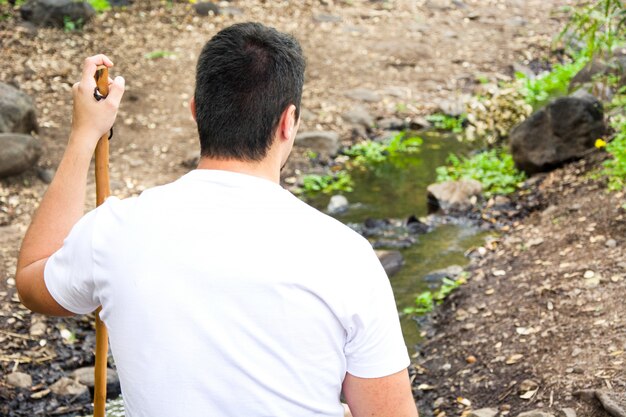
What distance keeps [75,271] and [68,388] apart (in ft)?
9.84

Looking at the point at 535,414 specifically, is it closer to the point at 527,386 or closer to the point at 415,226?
the point at 527,386

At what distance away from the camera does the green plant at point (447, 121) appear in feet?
31.1

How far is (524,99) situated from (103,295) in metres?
7.56

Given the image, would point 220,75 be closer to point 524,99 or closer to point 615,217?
point 615,217

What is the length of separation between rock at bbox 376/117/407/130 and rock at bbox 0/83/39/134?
3629mm

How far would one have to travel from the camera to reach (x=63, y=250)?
205 cm

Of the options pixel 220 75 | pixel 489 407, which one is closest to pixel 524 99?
pixel 489 407

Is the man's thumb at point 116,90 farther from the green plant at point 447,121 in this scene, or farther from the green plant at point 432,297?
the green plant at point 447,121

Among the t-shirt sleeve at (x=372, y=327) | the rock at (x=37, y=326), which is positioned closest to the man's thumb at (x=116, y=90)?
the t-shirt sleeve at (x=372, y=327)

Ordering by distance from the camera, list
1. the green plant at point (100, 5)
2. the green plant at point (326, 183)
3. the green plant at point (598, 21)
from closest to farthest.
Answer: the green plant at point (598, 21), the green plant at point (326, 183), the green plant at point (100, 5)

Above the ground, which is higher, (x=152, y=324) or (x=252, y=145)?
(x=252, y=145)

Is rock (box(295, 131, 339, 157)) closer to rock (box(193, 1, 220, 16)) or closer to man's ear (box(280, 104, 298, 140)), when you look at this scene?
rock (box(193, 1, 220, 16))

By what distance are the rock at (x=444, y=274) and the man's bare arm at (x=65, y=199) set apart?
166 inches

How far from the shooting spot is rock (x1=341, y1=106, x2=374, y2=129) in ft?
31.3
